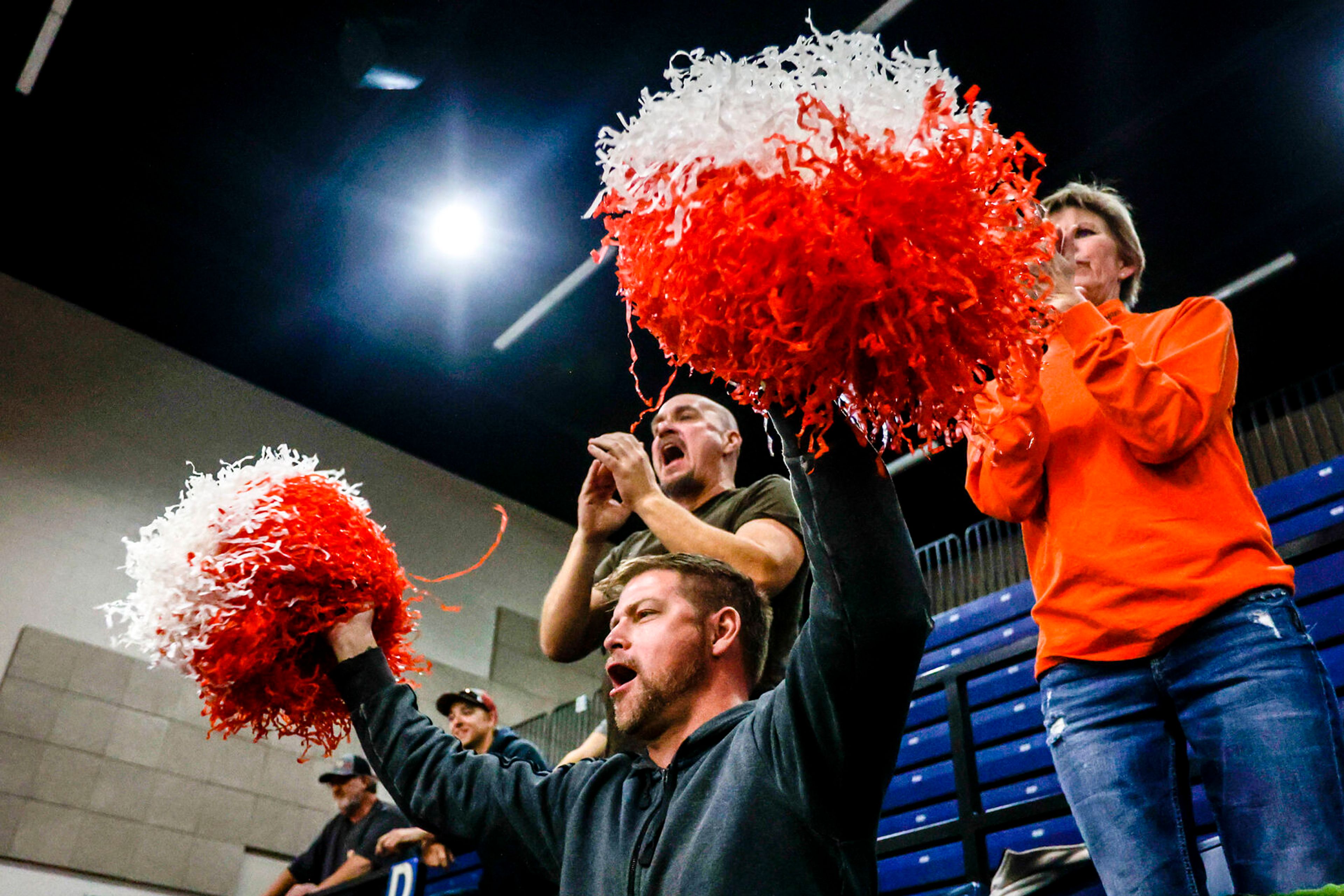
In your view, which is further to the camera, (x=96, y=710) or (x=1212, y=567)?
(x=96, y=710)

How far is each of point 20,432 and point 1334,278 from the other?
783 centimetres

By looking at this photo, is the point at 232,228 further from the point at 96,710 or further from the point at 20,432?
the point at 96,710

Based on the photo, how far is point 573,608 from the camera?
6.56 ft

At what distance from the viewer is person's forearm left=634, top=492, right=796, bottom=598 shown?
174 cm

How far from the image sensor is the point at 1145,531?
1400mm

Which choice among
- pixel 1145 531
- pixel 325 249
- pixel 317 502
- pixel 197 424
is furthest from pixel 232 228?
pixel 1145 531

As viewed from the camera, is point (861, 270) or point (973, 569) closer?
point (861, 270)

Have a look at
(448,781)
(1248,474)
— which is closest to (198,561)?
(448,781)

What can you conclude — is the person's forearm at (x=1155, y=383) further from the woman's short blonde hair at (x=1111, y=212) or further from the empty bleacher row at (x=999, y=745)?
the empty bleacher row at (x=999, y=745)

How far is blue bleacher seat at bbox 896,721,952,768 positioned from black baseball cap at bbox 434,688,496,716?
1.54 m

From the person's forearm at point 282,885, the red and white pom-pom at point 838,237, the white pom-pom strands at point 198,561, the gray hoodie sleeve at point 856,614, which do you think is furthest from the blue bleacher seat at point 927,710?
the person's forearm at point 282,885

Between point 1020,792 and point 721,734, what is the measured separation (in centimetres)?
224

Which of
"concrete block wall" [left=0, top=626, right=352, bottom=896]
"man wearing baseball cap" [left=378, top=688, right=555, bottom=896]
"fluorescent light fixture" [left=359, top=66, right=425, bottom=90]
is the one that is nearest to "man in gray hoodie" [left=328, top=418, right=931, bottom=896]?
"man wearing baseball cap" [left=378, top=688, right=555, bottom=896]

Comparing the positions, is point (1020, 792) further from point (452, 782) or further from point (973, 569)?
point (973, 569)
